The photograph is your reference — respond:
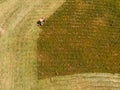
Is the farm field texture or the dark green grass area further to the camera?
the dark green grass area

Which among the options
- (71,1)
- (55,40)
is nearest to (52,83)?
(55,40)

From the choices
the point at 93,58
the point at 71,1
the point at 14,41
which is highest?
the point at 71,1

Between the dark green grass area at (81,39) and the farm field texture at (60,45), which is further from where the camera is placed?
the dark green grass area at (81,39)

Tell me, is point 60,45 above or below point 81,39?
below

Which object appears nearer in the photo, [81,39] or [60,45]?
[60,45]

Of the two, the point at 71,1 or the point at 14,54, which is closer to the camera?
the point at 14,54

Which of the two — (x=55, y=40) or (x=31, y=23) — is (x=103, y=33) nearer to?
(x=55, y=40)
